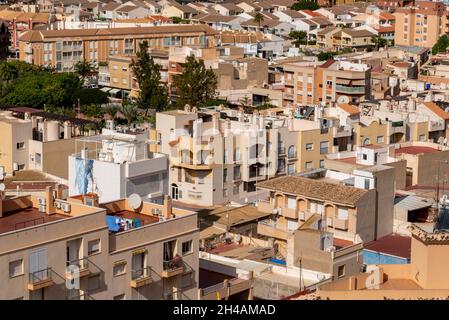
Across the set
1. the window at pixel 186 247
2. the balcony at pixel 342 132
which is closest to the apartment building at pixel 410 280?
the window at pixel 186 247

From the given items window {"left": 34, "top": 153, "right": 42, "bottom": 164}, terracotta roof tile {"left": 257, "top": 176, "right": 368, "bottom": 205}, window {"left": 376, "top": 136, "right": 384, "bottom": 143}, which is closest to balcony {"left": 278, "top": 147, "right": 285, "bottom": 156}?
window {"left": 376, "top": 136, "right": 384, "bottom": 143}

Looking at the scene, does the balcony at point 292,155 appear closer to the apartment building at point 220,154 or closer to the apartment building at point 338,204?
the apartment building at point 220,154

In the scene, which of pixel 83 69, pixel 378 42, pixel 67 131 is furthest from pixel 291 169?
pixel 378 42

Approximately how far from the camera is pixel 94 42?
6000cm

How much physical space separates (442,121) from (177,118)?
302 inches

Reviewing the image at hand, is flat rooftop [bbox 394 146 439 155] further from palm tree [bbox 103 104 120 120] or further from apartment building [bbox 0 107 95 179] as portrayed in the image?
palm tree [bbox 103 104 120 120]

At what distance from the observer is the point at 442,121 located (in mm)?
33688

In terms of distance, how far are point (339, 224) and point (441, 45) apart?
134 ft

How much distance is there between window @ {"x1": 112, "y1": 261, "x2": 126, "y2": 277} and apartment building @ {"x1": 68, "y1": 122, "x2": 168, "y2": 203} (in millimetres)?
6895

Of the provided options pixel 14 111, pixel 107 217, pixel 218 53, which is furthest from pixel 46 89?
pixel 107 217

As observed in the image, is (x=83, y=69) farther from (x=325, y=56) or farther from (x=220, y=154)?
(x=220, y=154)

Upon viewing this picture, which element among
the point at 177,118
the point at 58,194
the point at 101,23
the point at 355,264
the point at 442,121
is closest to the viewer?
the point at 58,194

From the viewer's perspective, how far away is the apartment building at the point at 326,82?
44312mm

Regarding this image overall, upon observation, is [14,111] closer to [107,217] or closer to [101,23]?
[107,217]
